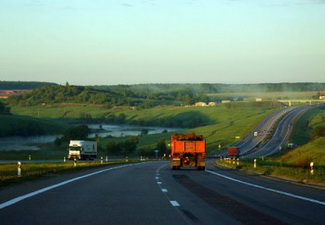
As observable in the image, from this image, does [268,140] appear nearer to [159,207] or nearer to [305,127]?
[305,127]

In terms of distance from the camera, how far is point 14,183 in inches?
990

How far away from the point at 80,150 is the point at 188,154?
172 ft

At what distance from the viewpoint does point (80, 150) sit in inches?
3824

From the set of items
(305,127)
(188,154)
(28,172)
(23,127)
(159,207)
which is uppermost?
(305,127)

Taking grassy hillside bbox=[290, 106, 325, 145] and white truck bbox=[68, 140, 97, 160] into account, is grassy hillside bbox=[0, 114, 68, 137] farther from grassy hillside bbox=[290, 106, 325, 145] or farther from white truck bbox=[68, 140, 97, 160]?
grassy hillside bbox=[290, 106, 325, 145]

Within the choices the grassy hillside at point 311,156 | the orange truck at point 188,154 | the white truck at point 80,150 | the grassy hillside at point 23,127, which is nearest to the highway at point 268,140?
the white truck at point 80,150

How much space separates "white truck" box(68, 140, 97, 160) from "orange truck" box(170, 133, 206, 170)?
4954 centimetres

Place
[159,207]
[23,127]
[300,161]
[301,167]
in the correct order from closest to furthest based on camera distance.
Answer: [159,207] < [301,167] < [300,161] < [23,127]

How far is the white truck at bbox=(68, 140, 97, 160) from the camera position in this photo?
316ft

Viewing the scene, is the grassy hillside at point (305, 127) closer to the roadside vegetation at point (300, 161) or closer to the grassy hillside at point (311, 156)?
the roadside vegetation at point (300, 161)

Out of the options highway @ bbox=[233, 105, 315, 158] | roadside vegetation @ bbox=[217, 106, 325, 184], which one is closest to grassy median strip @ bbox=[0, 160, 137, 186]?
roadside vegetation @ bbox=[217, 106, 325, 184]

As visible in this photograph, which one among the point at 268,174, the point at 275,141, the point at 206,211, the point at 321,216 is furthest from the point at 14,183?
the point at 275,141

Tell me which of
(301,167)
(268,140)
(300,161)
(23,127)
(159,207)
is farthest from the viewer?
(23,127)

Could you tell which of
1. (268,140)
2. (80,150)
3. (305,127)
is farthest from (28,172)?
(305,127)
